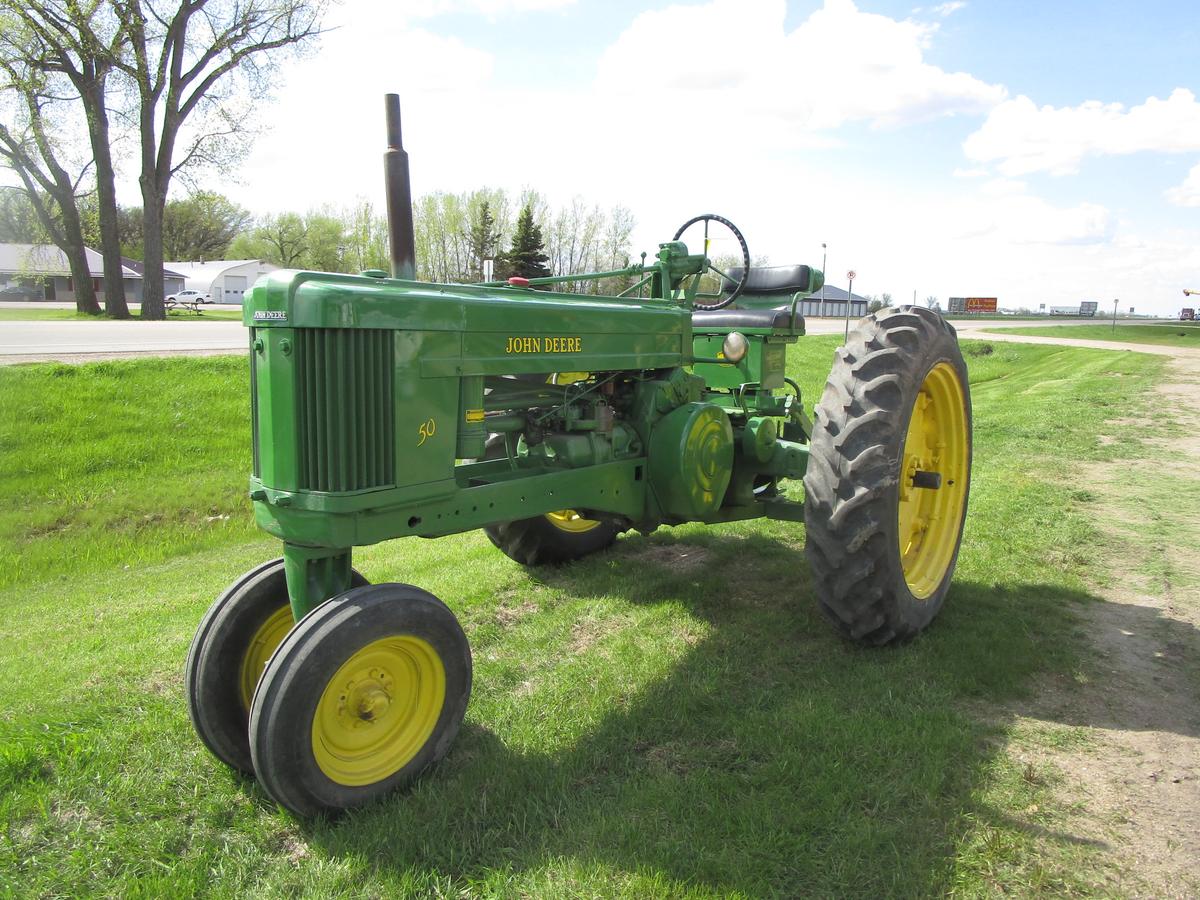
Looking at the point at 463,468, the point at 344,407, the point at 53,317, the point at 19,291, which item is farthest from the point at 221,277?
the point at 344,407

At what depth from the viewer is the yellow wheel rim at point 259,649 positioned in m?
3.05

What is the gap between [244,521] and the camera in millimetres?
7418

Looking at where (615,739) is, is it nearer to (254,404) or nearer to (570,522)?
(254,404)

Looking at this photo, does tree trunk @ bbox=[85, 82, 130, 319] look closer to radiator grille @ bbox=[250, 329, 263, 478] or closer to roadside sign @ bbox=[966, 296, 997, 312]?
radiator grille @ bbox=[250, 329, 263, 478]

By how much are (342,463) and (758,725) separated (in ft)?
5.95

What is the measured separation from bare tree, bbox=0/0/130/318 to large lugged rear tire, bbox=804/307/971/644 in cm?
2274

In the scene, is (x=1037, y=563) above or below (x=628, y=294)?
below

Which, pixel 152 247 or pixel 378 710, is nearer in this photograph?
pixel 378 710

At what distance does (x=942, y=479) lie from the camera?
175 inches

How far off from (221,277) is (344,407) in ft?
198

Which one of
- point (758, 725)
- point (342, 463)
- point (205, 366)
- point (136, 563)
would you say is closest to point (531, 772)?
point (758, 725)

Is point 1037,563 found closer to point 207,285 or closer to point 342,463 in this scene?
point 342,463

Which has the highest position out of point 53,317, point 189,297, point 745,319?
point 189,297

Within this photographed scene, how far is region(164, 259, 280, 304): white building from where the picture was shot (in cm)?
5641
